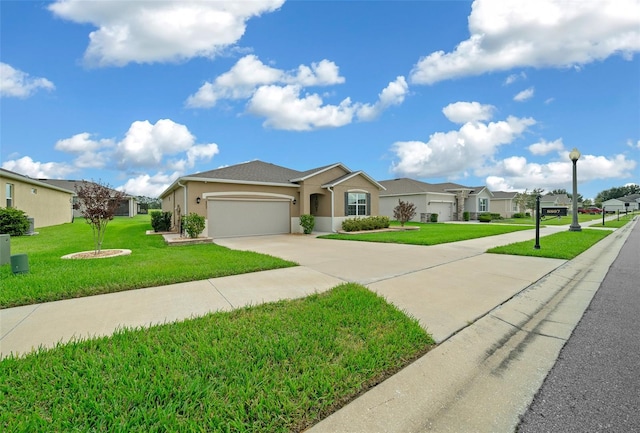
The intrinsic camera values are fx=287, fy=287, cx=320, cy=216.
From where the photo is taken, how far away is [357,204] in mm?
19641

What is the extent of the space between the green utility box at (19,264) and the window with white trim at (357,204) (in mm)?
15183

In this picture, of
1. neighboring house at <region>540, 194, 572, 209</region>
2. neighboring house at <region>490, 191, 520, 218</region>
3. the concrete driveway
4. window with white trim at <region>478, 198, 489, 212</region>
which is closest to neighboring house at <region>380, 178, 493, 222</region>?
window with white trim at <region>478, 198, 489, 212</region>

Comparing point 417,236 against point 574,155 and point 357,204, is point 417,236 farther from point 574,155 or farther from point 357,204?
point 574,155

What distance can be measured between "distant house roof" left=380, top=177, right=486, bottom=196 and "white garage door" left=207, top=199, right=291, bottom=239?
17.3 m

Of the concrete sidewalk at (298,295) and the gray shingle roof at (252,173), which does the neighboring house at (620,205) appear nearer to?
the gray shingle roof at (252,173)

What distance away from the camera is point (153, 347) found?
3086 mm

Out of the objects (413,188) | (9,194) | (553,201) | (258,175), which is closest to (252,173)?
(258,175)

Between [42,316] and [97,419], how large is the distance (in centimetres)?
307

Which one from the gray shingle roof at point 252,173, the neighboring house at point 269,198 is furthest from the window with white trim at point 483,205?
the gray shingle roof at point 252,173

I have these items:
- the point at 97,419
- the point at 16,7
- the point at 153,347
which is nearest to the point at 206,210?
the point at 16,7

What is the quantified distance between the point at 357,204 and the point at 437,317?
15721mm

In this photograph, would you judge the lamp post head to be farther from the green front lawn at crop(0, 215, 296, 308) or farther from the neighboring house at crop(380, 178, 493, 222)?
the green front lawn at crop(0, 215, 296, 308)

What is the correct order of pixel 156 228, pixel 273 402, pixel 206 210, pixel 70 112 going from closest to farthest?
1. pixel 273 402
2. pixel 70 112
3. pixel 206 210
4. pixel 156 228

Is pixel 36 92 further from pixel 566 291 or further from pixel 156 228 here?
pixel 566 291
